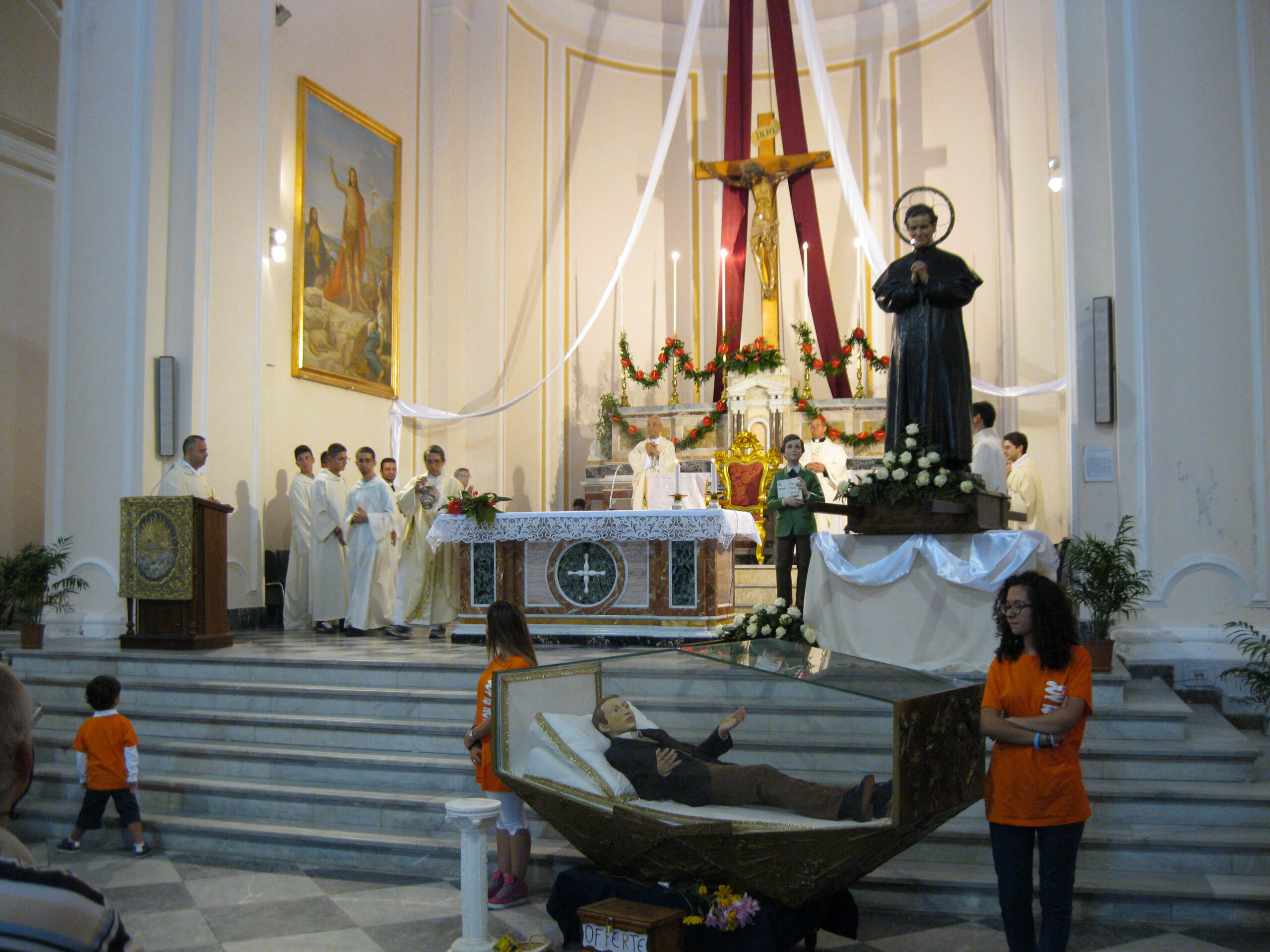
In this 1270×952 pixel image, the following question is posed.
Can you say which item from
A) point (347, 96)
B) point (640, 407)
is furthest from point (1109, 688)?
point (347, 96)

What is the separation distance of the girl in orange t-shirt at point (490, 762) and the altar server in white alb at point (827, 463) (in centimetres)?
Result: 675

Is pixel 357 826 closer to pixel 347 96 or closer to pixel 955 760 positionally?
pixel 955 760

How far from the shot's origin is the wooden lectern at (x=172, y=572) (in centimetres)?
771

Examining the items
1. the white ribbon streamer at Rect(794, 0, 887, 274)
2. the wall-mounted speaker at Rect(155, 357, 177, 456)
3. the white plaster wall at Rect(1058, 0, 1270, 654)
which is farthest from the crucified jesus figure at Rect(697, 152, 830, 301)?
the wall-mounted speaker at Rect(155, 357, 177, 456)

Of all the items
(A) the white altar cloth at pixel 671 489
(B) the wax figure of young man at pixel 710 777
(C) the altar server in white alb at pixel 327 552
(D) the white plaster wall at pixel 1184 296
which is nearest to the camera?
(B) the wax figure of young man at pixel 710 777

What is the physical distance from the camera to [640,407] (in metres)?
12.5

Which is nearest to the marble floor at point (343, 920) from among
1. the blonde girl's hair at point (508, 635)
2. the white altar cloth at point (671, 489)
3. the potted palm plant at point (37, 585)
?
the blonde girl's hair at point (508, 635)

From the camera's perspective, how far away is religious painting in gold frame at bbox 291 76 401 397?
1066 cm

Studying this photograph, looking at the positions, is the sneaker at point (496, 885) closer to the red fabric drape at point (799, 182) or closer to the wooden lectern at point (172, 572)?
the wooden lectern at point (172, 572)

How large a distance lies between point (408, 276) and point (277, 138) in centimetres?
247

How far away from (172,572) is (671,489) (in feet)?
15.6

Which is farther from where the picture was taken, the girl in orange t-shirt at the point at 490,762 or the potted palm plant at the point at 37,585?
the potted palm plant at the point at 37,585

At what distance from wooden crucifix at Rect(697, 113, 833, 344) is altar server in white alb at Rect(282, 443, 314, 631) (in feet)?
18.6

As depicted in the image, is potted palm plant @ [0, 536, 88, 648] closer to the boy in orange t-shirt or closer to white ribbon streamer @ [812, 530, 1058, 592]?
the boy in orange t-shirt
